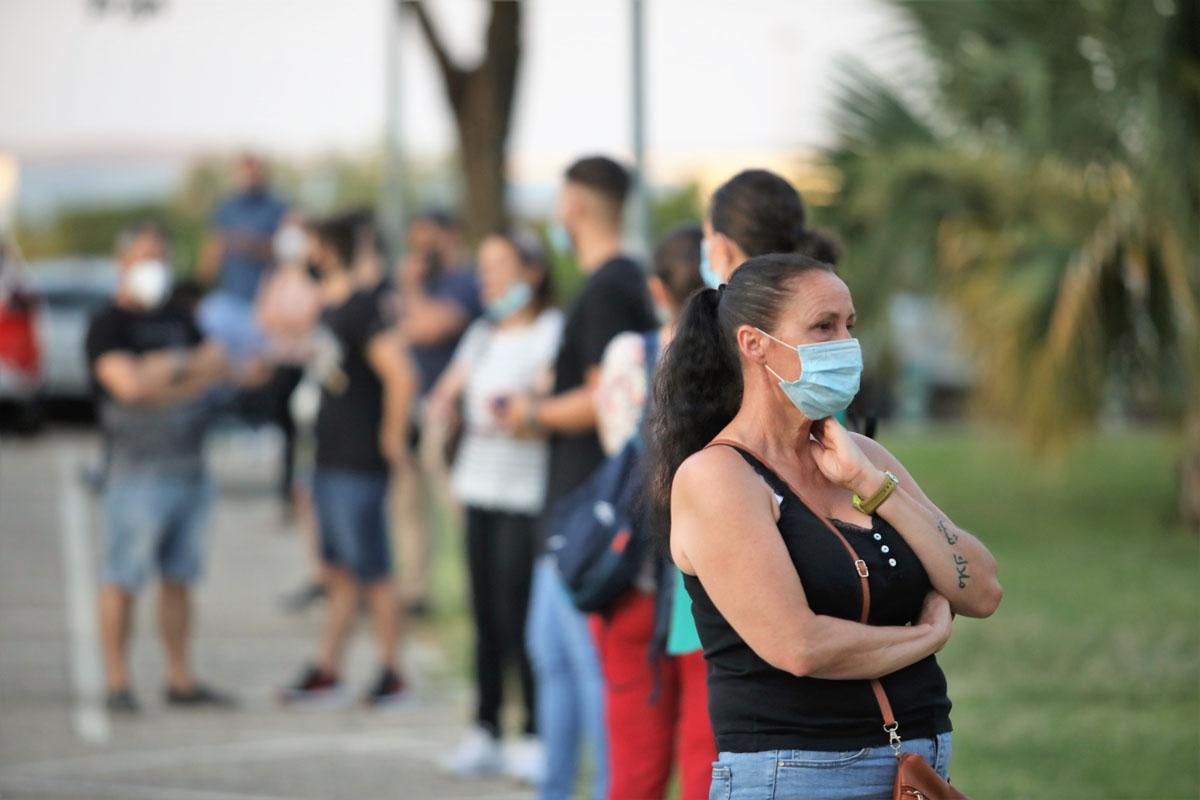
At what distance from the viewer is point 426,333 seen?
10109mm

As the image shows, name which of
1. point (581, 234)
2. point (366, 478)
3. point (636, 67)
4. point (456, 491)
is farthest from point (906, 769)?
point (366, 478)

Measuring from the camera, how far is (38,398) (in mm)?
20312

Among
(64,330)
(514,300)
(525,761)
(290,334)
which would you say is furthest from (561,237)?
(64,330)

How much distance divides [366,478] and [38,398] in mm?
12797

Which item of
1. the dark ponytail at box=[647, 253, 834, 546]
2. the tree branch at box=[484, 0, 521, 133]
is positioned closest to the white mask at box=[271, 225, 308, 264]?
the tree branch at box=[484, 0, 521, 133]

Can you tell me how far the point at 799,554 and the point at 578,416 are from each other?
8.41ft

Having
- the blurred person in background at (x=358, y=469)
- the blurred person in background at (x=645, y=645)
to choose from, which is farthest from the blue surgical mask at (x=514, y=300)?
the blurred person in background at (x=645, y=645)

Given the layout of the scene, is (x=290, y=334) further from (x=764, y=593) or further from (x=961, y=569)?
(x=764, y=593)

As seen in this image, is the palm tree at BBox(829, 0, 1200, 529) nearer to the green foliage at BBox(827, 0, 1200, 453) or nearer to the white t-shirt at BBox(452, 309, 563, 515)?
the green foliage at BBox(827, 0, 1200, 453)

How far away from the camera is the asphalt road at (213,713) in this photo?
7.14m

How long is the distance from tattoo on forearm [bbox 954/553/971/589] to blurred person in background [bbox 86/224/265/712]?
573cm

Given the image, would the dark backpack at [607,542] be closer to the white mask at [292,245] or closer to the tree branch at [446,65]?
the white mask at [292,245]

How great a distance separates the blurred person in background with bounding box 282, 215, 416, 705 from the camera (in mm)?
8570

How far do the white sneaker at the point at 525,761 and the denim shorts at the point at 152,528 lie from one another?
212 cm
